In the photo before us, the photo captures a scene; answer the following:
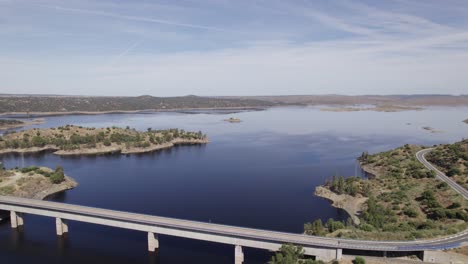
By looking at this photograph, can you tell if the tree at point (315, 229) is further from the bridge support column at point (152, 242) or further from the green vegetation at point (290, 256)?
the bridge support column at point (152, 242)

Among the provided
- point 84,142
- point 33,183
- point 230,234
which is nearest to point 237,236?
point 230,234

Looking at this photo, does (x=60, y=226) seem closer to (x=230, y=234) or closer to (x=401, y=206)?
(x=230, y=234)

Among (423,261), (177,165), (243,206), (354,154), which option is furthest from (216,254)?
(354,154)

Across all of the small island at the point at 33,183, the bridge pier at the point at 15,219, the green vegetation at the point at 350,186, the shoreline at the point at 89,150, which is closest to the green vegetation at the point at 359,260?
the green vegetation at the point at 350,186

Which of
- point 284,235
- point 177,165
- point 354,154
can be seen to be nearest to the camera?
point 284,235

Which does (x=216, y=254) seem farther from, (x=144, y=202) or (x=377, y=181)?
(x=377, y=181)
